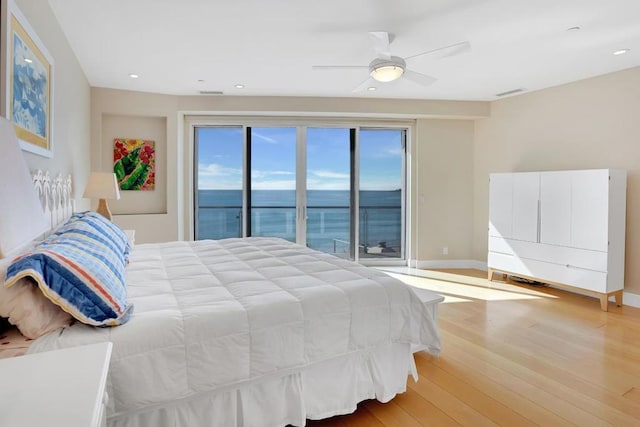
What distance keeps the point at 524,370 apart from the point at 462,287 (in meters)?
2.24

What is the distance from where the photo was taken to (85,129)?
4375mm

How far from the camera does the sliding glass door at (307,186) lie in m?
5.70

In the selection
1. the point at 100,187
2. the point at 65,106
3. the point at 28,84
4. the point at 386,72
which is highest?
the point at 386,72

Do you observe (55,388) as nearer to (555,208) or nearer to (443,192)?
(555,208)

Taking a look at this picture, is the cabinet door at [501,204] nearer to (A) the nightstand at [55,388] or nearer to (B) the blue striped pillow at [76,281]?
(B) the blue striped pillow at [76,281]

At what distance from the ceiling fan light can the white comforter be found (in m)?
1.74

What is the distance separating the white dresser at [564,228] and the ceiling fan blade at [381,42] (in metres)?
2.56

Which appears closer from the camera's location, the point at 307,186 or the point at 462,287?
the point at 462,287

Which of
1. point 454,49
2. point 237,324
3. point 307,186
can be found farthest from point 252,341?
point 307,186

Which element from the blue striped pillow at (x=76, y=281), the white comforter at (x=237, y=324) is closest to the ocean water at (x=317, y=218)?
the white comforter at (x=237, y=324)

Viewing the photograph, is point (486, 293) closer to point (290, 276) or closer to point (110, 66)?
point (290, 276)

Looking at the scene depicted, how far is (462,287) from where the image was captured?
472 cm

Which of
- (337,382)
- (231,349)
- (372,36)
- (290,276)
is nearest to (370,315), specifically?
Result: (337,382)

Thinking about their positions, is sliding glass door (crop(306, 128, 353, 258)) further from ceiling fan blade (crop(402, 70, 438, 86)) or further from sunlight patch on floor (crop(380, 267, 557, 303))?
ceiling fan blade (crop(402, 70, 438, 86))
